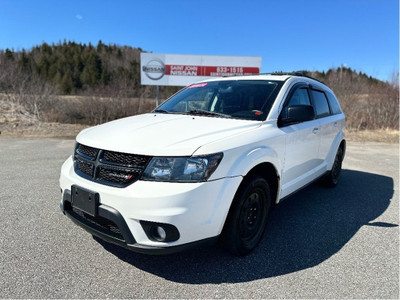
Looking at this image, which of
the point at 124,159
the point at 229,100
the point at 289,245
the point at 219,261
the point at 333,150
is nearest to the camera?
the point at 124,159

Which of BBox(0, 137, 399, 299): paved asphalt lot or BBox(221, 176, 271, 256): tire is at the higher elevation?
BBox(221, 176, 271, 256): tire

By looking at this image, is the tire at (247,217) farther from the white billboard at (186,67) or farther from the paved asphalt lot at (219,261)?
the white billboard at (186,67)

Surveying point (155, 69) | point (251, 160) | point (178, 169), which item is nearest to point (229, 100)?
point (251, 160)

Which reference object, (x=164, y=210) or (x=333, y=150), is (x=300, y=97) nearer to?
(x=333, y=150)

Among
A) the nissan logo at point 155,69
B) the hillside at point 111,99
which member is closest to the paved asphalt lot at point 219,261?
the nissan logo at point 155,69

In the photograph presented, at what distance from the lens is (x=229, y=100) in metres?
3.44

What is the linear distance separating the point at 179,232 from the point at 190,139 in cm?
75

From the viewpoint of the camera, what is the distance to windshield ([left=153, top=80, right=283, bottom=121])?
3139mm

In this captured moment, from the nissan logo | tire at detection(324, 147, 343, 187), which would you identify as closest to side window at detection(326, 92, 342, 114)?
tire at detection(324, 147, 343, 187)

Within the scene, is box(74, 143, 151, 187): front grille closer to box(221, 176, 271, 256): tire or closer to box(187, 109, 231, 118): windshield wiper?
box(221, 176, 271, 256): tire

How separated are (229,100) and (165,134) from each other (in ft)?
4.23

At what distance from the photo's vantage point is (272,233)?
3.32 m

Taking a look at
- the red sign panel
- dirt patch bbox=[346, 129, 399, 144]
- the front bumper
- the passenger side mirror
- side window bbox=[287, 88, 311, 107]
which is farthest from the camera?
the red sign panel

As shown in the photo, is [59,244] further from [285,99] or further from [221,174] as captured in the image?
[285,99]
